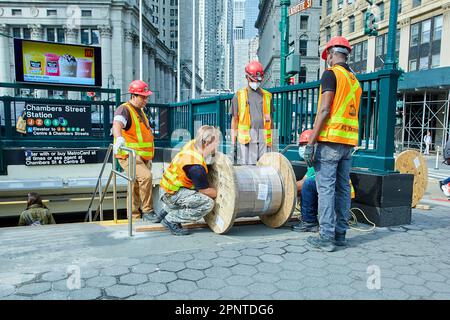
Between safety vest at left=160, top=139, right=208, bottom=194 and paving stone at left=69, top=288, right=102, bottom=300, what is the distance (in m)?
1.91

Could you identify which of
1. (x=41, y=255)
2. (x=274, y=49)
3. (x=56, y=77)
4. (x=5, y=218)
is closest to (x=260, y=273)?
(x=41, y=255)

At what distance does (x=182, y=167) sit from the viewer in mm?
4500

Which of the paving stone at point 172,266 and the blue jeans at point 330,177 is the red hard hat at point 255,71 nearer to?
the blue jeans at point 330,177

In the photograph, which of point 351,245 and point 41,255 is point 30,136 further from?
point 351,245

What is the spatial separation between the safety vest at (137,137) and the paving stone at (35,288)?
122 inches

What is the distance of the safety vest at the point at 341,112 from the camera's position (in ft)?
12.6

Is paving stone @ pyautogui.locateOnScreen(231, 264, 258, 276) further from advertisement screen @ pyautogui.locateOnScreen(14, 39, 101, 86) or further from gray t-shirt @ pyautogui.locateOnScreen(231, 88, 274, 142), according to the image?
advertisement screen @ pyautogui.locateOnScreen(14, 39, 101, 86)

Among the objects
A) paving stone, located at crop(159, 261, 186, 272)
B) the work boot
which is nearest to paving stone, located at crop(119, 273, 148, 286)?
paving stone, located at crop(159, 261, 186, 272)

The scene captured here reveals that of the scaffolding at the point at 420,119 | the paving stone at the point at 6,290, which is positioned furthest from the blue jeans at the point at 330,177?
the scaffolding at the point at 420,119

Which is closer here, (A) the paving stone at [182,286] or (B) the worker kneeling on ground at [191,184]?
(A) the paving stone at [182,286]

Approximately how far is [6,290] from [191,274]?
4.81 ft

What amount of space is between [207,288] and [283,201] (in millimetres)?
1993

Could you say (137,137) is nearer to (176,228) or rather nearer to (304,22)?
(176,228)

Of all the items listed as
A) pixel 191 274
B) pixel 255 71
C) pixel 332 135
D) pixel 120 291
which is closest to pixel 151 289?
pixel 120 291
